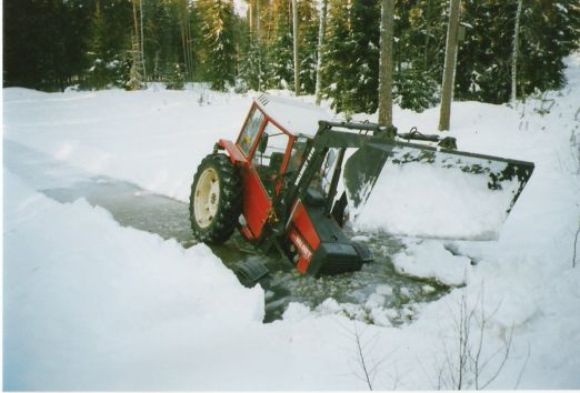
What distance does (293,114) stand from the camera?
511 cm

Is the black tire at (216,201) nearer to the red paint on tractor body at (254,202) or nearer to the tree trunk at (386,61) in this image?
the red paint on tractor body at (254,202)

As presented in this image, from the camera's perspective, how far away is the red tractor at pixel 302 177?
13.5 ft

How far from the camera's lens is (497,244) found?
5387 mm

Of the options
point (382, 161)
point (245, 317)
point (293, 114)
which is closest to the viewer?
point (245, 317)

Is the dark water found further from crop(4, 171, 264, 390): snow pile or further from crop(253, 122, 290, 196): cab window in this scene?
crop(253, 122, 290, 196): cab window

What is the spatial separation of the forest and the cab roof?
2.94 metres

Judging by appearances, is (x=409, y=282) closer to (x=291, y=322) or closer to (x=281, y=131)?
(x=291, y=322)

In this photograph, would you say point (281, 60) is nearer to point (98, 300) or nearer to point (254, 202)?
point (254, 202)

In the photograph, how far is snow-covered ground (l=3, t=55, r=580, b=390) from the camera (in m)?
2.91

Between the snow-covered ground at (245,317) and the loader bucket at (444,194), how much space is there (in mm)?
228

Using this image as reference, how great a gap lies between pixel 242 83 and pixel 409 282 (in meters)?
27.1

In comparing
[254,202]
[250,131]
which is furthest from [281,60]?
[254,202]

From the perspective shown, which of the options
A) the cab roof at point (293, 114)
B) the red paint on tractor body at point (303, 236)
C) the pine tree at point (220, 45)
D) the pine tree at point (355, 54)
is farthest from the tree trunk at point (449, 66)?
the pine tree at point (220, 45)

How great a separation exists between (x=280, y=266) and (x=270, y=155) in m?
1.36
